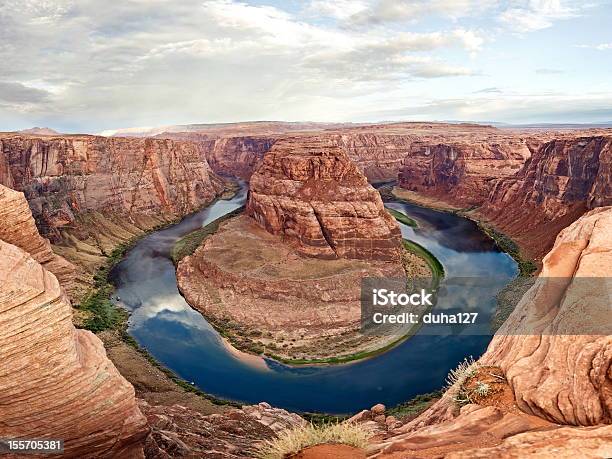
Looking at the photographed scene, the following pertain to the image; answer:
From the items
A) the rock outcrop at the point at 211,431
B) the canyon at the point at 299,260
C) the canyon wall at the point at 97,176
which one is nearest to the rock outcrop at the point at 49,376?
the rock outcrop at the point at 211,431

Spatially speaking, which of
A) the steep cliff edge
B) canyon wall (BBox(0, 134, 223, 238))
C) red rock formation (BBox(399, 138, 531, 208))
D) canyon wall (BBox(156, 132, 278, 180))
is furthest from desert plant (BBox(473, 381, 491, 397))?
canyon wall (BBox(156, 132, 278, 180))

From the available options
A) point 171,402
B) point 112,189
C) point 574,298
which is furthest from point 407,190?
point 574,298

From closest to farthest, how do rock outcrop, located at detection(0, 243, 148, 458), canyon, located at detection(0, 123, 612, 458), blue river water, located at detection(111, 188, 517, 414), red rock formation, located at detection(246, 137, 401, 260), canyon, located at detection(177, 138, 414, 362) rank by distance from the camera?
canyon, located at detection(0, 123, 612, 458) < rock outcrop, located at detection(0, 243, 148, 458) < blue river water, located at detection(111, 188, 517, 414) < canyon, located at detection(177, 138, 414, 362) < red rock formation, located at detection(246, 137, 401, 260)

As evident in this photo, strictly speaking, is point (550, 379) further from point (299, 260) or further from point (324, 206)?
point (324, 206)

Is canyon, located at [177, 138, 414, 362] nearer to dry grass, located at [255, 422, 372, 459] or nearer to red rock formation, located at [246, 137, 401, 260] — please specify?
red rock formation, located at [246, 137, 401, 260]

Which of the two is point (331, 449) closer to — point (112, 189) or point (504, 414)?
point (504, 414)

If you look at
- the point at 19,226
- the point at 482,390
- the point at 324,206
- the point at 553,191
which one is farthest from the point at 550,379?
the point at 553,191
